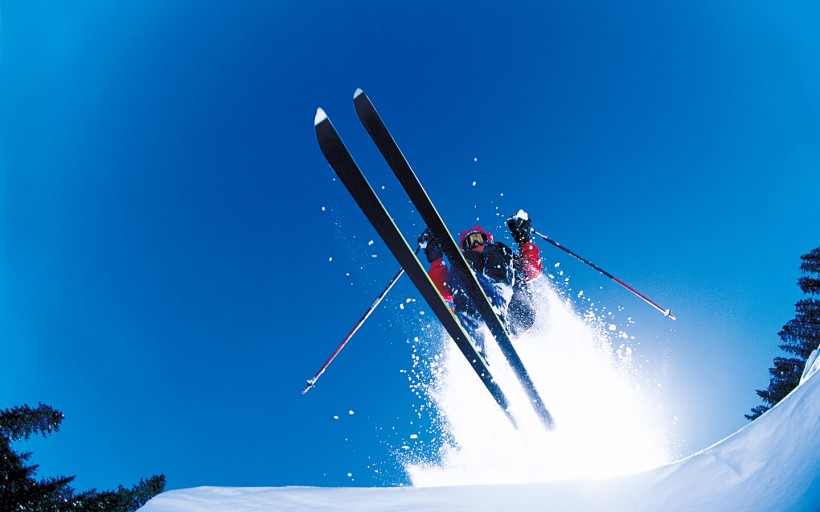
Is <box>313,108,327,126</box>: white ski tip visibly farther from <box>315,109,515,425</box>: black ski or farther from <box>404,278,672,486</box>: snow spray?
<box>404,278,672,486</box>: snow spray

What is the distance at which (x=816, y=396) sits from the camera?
59.7 inches

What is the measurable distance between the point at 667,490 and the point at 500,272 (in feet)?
17.1

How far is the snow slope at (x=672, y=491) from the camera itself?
1337 millimetres

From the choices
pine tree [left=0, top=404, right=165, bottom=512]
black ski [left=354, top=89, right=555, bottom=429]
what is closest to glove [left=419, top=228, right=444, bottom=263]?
black ski [left=354, top=89, right=555, bottom=429]

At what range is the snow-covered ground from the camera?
1.34 metres

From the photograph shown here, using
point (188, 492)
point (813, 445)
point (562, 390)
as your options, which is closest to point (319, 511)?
point (188, 492)

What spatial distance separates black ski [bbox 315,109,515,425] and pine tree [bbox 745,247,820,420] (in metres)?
7.71

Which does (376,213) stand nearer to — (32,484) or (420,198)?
(420,198)

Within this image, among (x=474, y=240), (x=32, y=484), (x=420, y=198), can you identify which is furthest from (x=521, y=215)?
(x=32, y=484)

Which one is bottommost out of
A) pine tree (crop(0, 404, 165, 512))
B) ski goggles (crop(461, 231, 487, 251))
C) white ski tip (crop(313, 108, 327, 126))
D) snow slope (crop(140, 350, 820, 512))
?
snow slope (crop(140, 350, 820, 512))

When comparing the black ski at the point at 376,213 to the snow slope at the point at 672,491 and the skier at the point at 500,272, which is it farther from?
the snow slope at the point at 672,491

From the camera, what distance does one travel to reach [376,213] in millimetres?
3971

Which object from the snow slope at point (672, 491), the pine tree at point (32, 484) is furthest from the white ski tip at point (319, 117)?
the pine tree at point (32, 484)

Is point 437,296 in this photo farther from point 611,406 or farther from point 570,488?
point 611,406
